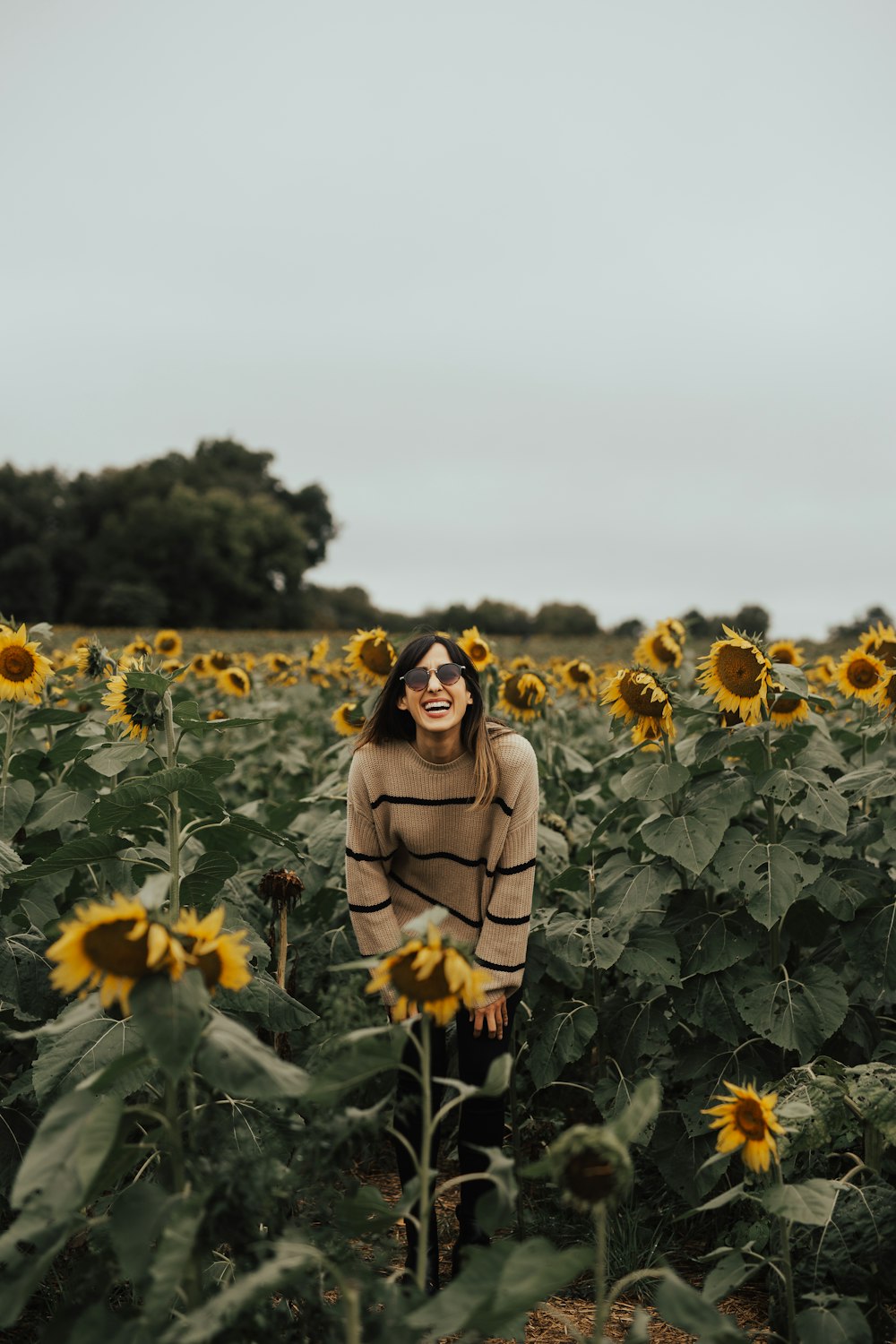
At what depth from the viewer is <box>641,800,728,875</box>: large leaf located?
129 inches

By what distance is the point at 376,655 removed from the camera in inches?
182

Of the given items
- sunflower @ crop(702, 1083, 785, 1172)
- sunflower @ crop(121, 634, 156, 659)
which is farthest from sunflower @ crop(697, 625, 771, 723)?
sunflower @ crop(121, 634, 156, 659)

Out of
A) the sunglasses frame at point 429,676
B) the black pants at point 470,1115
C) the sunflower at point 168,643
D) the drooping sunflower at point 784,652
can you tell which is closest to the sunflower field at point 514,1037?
the black pants at point 470,1115

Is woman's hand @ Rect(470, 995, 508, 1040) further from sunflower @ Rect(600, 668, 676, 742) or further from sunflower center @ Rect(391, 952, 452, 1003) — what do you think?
sunflower center @ Rect(391, 952, 452, 1003)

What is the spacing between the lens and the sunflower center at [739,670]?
133 inches

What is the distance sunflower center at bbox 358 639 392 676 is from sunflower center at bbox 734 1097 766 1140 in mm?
2547

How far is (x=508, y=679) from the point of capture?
188 inches

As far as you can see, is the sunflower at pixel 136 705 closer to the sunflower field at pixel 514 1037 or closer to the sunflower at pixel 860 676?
the sunflower field at pixel 514 1037

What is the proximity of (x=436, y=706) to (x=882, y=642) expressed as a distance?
2.07 m

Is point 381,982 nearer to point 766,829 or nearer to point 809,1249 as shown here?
point 809,1249

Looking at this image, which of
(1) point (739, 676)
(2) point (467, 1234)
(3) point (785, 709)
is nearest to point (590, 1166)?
(2) point (467, 1234)

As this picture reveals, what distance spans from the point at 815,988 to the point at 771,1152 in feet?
3.56

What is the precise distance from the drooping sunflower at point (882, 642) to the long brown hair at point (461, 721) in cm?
179

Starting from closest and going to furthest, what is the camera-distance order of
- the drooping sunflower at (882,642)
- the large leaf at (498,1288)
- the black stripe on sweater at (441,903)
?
the large leaf at (498,1288)
the black stripe on sweater at (441,903)
the drooping sunflower at (882,642)
